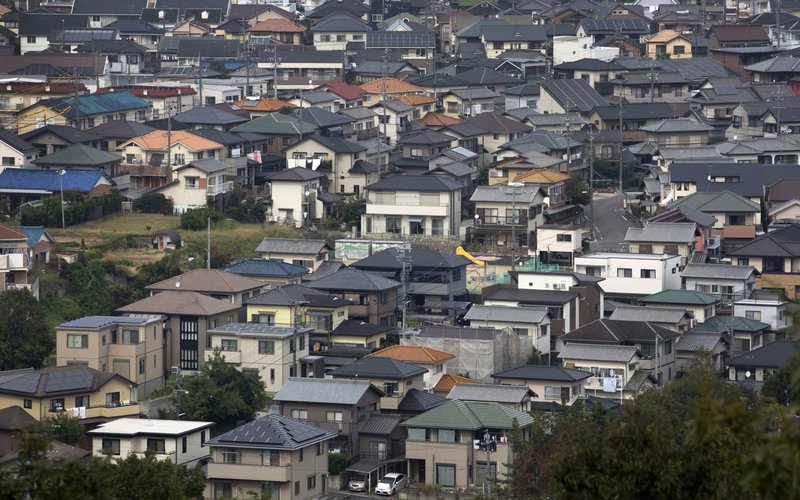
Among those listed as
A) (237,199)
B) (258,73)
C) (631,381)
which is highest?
(258,73)

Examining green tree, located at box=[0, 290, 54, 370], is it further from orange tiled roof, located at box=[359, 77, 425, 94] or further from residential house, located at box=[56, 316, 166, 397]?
orange tiled roof, located at box=[359, 77, 425, 94]

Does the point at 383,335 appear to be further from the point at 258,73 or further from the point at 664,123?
the point at 258,73

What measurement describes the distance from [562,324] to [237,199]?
9339 millimetres

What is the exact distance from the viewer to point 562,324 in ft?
94.0

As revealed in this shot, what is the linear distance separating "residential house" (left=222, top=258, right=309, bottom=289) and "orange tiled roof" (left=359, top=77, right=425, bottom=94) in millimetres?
16061

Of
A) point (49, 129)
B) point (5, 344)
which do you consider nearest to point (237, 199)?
point (49, 129)

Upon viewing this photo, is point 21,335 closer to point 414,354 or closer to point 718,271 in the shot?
point 414,354

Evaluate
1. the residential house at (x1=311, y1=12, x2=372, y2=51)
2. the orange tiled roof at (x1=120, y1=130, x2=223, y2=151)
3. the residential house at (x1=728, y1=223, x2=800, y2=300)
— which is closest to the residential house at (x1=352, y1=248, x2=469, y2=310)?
the residential house at (x1=728, y1=223, x2=800, y2=300)

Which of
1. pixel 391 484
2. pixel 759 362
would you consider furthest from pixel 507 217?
pixel 391 484

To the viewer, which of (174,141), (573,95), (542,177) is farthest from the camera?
(573,95)

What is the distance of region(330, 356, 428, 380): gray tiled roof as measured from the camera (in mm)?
24686

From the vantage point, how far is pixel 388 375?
80.9 feet

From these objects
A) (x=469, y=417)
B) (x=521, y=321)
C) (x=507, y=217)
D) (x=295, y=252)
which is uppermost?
(x=507, y=217)

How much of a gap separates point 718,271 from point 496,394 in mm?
7749
